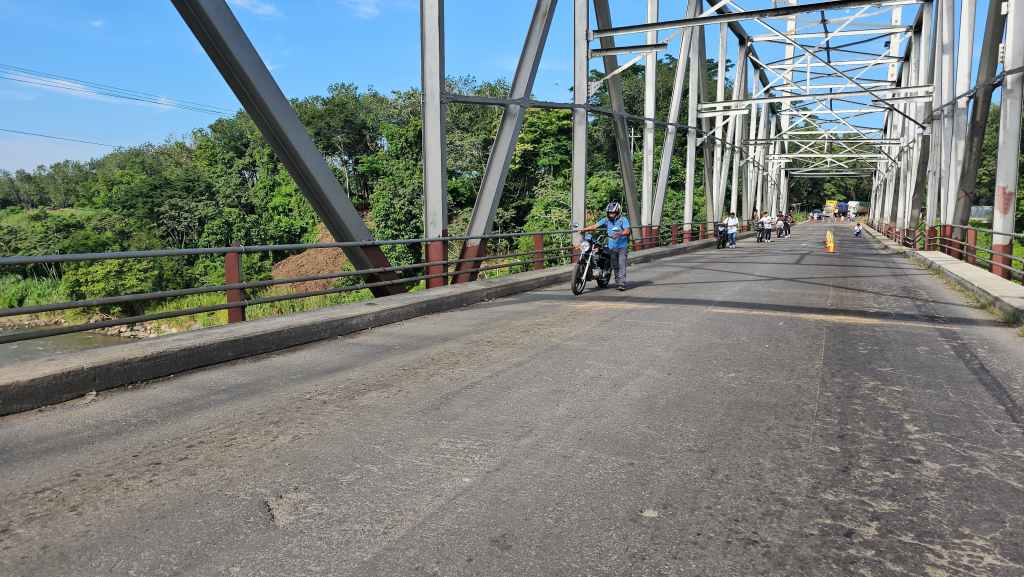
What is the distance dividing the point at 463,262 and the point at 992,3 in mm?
13617

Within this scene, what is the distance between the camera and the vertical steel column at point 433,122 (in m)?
11.9

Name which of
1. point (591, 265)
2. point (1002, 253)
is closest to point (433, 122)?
point (591, 265)

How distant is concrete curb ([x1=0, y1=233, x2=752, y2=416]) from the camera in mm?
5117

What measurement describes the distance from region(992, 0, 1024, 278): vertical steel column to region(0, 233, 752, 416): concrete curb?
11747 mm

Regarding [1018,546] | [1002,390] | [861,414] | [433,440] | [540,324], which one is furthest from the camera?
[540,324]

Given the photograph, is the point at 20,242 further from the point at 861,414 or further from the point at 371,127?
the point at 861,414

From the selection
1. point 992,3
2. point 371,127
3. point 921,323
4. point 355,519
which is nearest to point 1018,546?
point 355,519

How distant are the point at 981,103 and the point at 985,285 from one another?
24.4 ft

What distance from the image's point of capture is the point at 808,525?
9.95 feet

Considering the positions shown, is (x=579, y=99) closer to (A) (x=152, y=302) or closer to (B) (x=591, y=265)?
(B) (x=591, y=265)

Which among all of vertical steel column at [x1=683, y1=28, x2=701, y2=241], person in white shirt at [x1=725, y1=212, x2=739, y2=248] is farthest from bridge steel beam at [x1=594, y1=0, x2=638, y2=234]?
person in white shirt at [x1=725, y1=212, x2=739, y2=248]

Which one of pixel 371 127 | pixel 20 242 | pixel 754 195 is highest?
pixel 371 127

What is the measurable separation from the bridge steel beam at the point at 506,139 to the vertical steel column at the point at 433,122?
0.68 m

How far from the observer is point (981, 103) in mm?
17047
